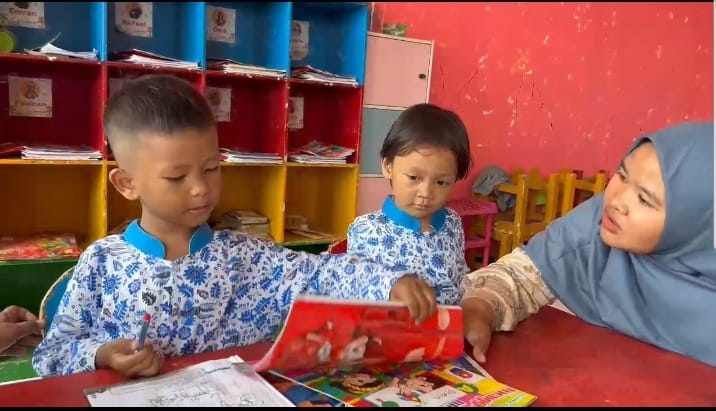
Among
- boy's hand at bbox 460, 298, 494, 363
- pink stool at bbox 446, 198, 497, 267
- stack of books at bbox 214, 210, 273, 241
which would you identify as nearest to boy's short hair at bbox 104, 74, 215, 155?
boy's hand at bbox 460, 298, 494, 363

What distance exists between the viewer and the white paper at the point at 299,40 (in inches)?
147

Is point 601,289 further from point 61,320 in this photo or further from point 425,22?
point 425,22

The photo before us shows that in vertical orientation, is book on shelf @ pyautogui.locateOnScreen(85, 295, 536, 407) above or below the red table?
above

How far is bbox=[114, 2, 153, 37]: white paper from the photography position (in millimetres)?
3238

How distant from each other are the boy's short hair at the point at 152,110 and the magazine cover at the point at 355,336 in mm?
395

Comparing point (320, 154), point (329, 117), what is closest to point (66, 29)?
point (320, 154)

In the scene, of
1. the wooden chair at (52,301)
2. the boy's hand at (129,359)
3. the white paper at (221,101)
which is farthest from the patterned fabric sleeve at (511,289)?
the white paper at (221,101)

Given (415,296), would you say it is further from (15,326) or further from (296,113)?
(296,113)

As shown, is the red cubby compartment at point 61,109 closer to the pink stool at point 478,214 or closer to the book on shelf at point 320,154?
the book on shelf at point 320,154

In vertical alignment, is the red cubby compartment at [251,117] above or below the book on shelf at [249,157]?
above

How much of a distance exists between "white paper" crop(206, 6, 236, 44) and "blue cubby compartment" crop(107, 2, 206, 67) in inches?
7.2

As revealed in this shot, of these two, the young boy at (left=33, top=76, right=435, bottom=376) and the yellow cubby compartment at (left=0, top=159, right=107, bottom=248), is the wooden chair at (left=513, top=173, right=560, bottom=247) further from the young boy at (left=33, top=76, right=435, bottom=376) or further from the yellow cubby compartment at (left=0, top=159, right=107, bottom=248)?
the young boy at (left=33, top=76, right=435, bottom=376)

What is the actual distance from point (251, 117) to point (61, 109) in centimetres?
104

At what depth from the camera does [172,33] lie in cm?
338
